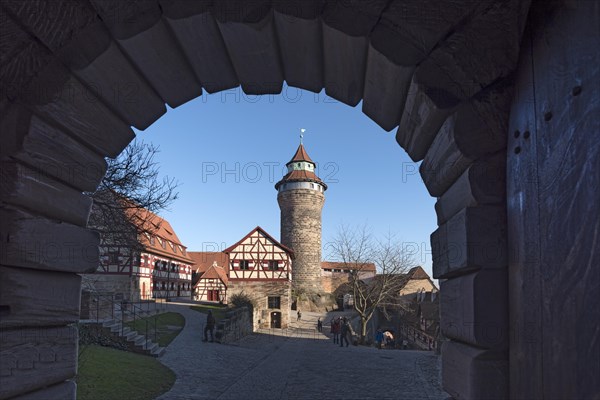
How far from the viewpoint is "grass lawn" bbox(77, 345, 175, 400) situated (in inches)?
369

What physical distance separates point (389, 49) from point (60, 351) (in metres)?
2.42

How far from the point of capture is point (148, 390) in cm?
1043

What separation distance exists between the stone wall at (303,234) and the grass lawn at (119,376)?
31.5 m

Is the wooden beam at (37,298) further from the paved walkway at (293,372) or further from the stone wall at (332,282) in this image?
the stone wall at (332,282)

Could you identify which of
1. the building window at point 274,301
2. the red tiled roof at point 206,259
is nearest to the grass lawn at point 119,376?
the building window at point 274,301

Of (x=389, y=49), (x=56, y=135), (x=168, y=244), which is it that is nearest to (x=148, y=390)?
(x=56, y=135)

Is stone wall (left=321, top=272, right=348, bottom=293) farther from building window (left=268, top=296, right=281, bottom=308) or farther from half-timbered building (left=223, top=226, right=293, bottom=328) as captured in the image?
building window (left=268, top=296, right=281, bottom=308)

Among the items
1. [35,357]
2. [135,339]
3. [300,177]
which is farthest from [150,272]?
[35,357]

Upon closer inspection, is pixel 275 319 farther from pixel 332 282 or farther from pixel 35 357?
pixel 35 357

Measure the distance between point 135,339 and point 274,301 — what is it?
18020 mm

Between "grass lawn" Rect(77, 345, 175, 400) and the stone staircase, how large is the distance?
1093 mm

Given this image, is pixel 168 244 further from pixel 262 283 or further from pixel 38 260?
pixel 38 260

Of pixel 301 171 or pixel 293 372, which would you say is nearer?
pixel 293 372

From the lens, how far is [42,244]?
2.31 meters
